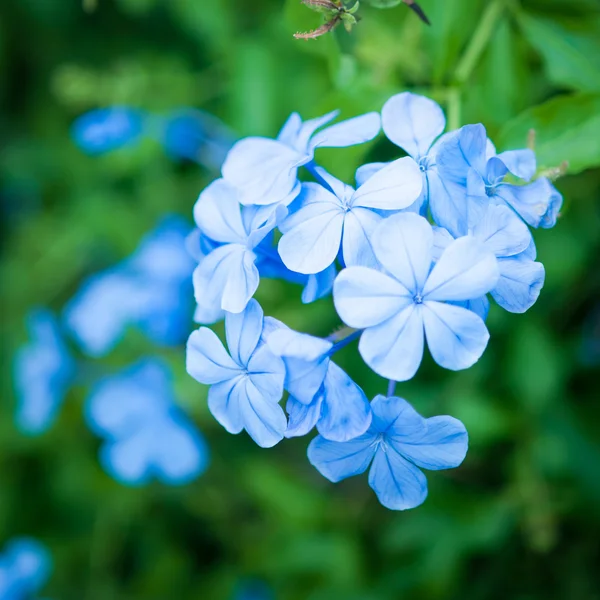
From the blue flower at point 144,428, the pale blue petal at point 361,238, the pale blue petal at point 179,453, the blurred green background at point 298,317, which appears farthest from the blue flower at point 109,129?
the pale blue petal at point 361,238

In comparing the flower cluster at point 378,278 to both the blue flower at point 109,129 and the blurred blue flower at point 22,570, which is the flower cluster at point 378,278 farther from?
the blurred blue flower at point 22,570

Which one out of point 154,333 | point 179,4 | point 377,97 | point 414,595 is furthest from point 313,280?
point 179,4

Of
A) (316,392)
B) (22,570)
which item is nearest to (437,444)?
(316,392)

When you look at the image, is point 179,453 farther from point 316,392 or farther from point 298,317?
point 316,392

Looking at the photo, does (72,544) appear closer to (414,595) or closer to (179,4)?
(414,595)

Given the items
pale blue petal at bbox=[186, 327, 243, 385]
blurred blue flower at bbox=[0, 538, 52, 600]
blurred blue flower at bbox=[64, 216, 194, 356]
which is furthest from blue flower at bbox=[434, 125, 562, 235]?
blurred blue flower at bbox=[0, 538, 52, 600]
